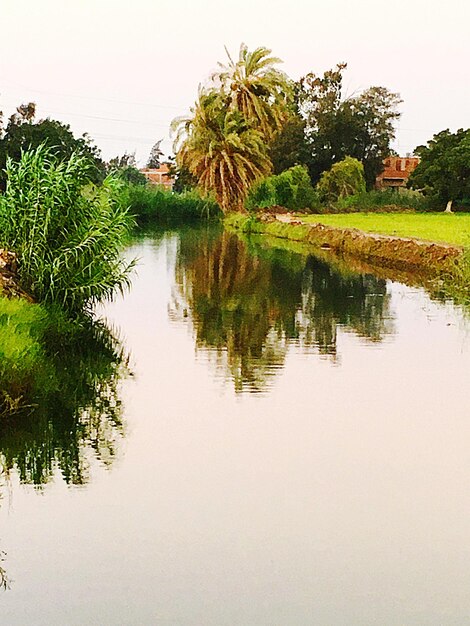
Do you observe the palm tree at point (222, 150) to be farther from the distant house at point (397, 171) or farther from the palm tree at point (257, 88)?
the distant house at point (397, 171)

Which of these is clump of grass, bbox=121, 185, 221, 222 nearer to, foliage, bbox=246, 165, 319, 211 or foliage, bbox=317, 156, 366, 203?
foliage, bbox=246, 165, 319, 211

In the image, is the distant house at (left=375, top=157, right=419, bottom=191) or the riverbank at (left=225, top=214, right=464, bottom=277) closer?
the riverbank at (left=225, top=214, right=464, bottom=277)

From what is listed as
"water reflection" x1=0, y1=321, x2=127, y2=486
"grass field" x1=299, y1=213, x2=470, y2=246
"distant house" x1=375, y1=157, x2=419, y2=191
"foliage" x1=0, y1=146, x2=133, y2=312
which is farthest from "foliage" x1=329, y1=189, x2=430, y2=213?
"water reflection" x1=0, y1=321, x2=127, y2=486

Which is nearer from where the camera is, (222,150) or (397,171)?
(222,150)

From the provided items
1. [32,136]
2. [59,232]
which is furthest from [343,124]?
[59,232]

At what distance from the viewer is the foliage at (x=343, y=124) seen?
7144 cm

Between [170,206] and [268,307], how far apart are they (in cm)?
4529

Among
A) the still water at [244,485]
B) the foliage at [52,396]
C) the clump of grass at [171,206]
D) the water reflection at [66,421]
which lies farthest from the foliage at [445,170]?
the water reflection at [66,421]

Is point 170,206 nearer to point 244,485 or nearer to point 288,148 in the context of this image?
A: point 288,148

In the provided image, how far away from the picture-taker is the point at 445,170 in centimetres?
5875

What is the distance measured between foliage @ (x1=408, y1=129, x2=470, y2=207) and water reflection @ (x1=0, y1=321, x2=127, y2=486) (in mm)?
46975

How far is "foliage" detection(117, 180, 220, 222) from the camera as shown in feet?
205

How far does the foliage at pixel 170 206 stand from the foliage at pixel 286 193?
3281mm

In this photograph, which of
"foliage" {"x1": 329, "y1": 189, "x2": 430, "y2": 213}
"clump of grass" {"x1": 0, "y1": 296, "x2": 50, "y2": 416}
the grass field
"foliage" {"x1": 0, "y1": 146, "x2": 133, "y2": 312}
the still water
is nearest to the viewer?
the still water
